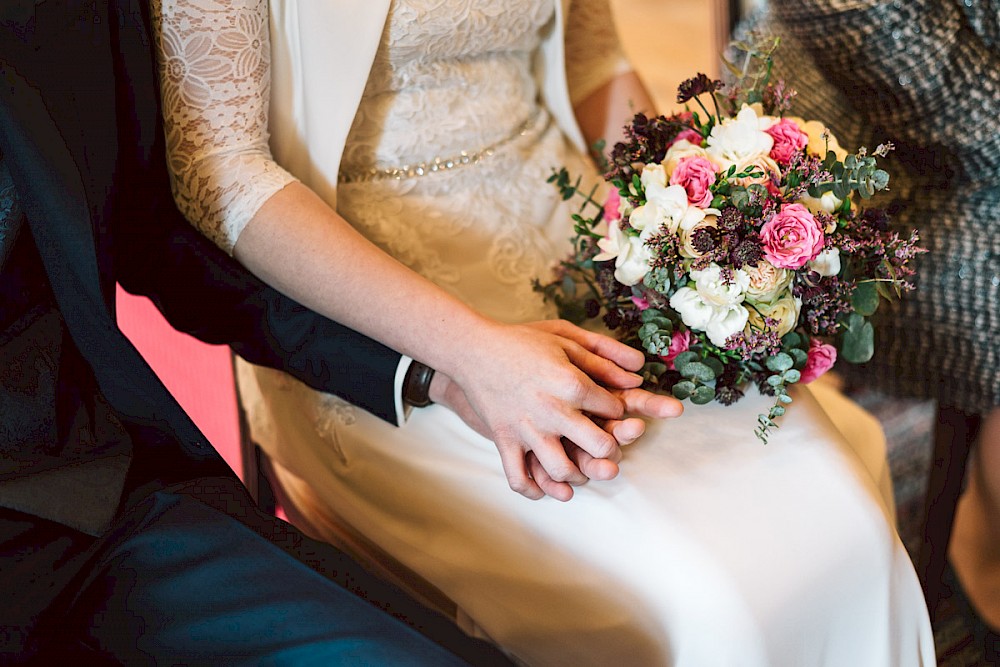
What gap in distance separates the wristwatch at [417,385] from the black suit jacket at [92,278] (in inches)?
1.0

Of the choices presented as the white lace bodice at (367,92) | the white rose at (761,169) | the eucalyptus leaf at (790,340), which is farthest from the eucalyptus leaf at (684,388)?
the white lace bodice at (367,92)

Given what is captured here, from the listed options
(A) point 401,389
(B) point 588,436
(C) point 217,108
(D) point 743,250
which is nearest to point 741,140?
(D) point 743,250

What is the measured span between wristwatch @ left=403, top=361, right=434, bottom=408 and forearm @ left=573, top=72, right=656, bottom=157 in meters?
0.56

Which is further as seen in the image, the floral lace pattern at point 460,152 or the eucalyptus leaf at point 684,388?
the floral lace pattern at point 460,152

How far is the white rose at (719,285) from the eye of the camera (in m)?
0.85

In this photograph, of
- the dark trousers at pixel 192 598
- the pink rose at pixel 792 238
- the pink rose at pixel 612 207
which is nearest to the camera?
the dark trousers at pixel 192 598

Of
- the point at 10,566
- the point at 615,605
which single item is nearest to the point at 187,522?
the point at 10,566

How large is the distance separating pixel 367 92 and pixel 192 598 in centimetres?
62

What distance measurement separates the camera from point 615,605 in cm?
88

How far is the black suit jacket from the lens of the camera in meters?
0.79

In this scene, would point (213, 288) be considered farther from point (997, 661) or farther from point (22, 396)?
point (997, 661)

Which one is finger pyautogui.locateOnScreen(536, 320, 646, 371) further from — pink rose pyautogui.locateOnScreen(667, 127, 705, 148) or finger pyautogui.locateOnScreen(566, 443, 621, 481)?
pink rose pyautogui.locateOnScreen(667, 127, 705, 148)

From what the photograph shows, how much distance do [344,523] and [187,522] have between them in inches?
15.3

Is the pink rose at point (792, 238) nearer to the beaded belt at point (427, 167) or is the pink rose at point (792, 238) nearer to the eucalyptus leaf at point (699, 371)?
the eucalyptus leaf at point (699, 371)
